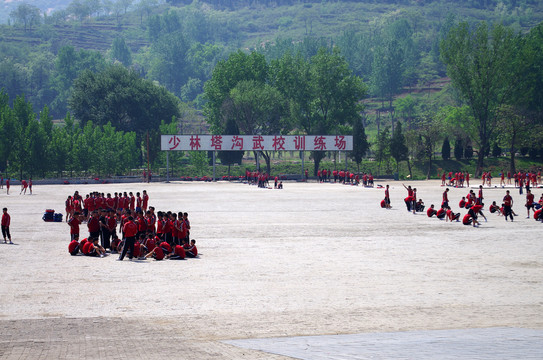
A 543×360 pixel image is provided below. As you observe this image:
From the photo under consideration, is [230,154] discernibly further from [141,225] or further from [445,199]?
[141,225]

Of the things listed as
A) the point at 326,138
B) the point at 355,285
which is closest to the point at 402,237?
the point at 355,285

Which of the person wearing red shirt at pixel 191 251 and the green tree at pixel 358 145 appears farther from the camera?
the green tree at pixel 358 145

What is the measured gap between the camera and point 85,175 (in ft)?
295

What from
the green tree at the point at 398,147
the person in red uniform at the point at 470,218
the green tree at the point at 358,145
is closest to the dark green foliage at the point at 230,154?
the green tree at the point at 358,145

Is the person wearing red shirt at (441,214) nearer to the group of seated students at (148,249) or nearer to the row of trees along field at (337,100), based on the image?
the group of seated students at (148,249)

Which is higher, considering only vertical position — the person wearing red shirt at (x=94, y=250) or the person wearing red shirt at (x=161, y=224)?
the person wearing red shirt at (x=161, y=224)

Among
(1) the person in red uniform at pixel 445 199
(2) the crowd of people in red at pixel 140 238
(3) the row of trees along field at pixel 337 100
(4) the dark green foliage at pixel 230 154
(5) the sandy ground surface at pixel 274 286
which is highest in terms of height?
(3) the row of trees along field at pixel 337 100

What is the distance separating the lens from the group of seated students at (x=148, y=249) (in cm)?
2280

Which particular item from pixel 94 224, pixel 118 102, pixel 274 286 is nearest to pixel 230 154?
pixel 118 102

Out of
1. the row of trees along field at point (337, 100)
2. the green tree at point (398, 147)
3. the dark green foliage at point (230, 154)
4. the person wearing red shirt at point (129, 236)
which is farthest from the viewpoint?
the dark green foliage at point (230, 154)

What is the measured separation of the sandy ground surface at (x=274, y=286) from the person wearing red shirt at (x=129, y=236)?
0.61 meters

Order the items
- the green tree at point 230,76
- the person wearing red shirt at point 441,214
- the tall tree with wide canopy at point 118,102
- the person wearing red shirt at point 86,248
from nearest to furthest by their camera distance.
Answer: the person wearing red shirt at point 86,248
the person wearing red shirt at point 441,214
the green tree at point 230,76
the tall tree with wide canopy at point 118,102

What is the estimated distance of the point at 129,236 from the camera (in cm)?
2250

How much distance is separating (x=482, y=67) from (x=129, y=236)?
240ft
